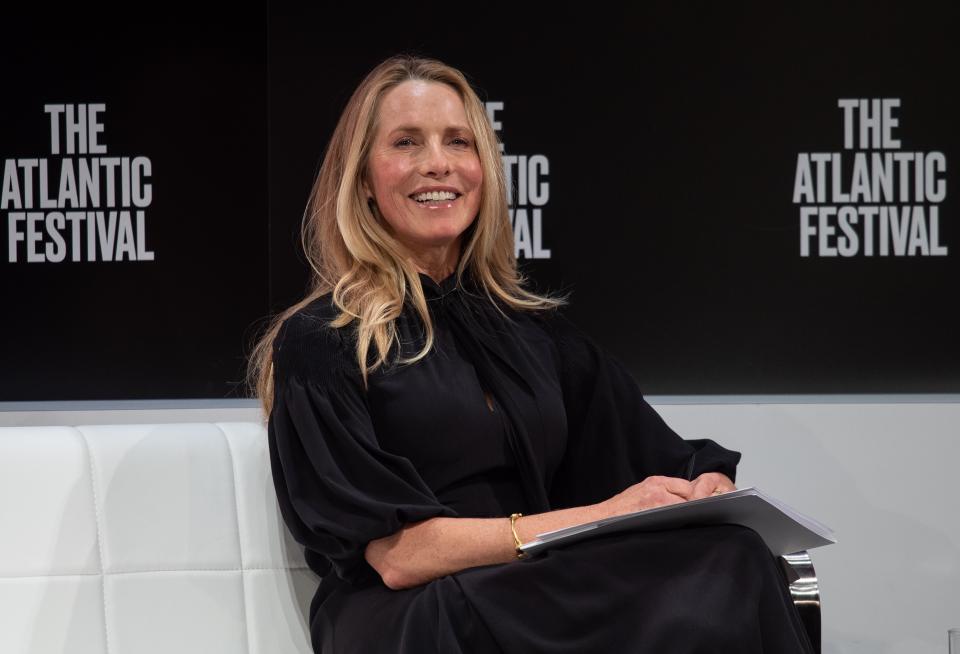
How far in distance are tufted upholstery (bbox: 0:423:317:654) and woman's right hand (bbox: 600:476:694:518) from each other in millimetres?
693

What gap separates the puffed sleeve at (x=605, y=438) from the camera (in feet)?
7.77

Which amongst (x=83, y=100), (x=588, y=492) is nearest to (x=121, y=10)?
(x=83, y=100)

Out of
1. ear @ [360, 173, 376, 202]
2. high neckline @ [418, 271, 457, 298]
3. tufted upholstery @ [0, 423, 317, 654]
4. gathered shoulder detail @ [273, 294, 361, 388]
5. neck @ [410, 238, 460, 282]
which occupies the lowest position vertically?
tufted upholstery @ [0, 423, 317, 654]

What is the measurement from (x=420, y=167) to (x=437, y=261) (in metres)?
0.22

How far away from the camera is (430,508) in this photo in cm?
198

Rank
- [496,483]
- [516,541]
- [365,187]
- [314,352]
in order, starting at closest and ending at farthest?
[516,541] < [314,352] < [496,483] < [365,187]

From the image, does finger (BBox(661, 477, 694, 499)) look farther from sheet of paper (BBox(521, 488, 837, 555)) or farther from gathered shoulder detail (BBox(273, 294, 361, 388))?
→ gathered shoulder detail (BBox(273, 294, 361, 388))

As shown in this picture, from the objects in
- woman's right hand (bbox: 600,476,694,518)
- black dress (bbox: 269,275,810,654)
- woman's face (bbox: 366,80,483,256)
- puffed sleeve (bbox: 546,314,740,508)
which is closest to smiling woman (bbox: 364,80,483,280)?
woman's face (bbox: 366,80,483,256)

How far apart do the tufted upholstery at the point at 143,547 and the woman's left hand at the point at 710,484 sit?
2.57 feet

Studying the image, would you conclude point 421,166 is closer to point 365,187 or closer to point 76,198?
point 365,187

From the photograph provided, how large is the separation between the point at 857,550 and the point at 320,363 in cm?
176

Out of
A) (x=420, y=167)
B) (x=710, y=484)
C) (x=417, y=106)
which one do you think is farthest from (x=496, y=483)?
(x=417, y=106)

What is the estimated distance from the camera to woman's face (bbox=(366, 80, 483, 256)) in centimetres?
231

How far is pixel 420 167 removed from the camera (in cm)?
231
